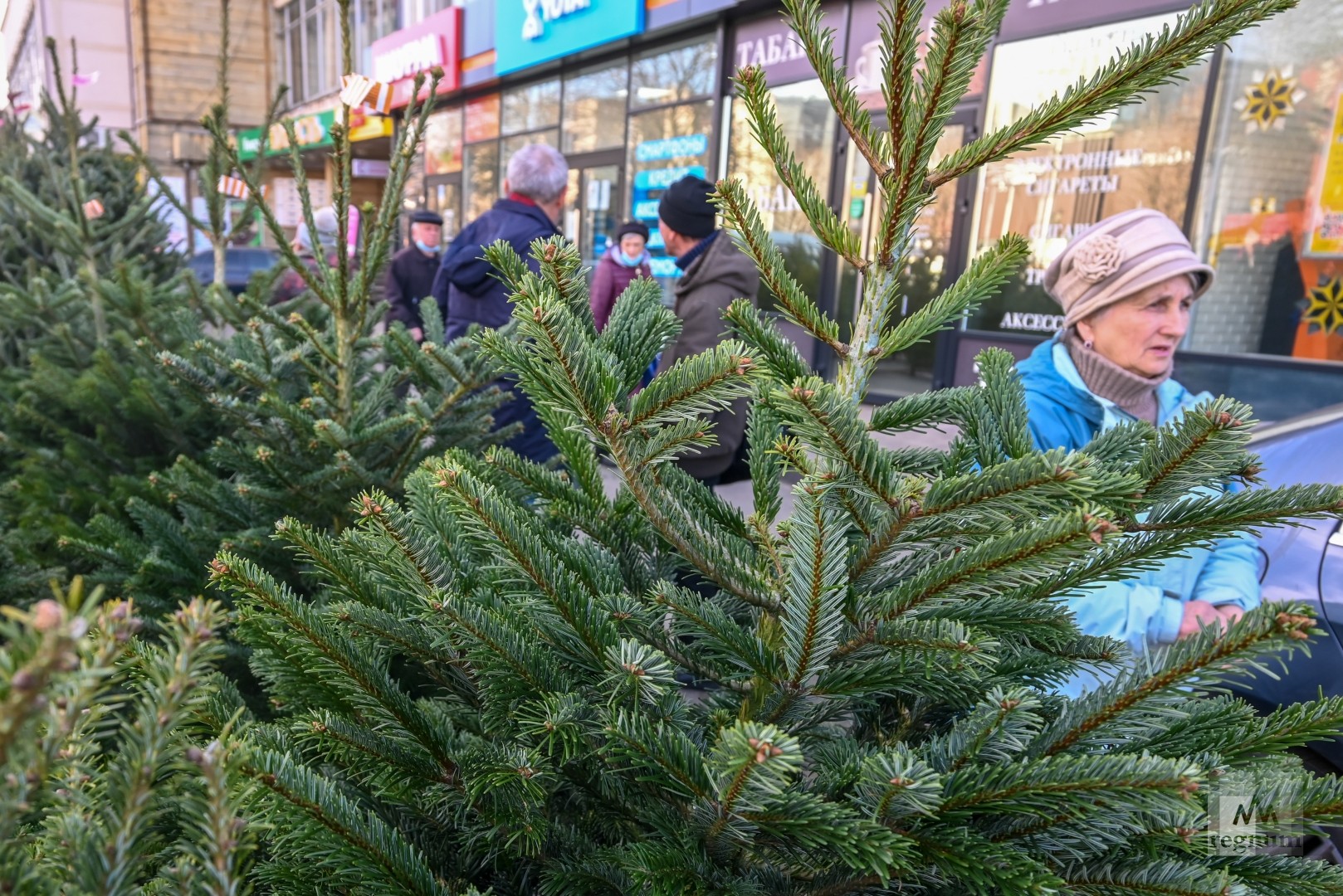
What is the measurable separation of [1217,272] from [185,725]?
7.82m

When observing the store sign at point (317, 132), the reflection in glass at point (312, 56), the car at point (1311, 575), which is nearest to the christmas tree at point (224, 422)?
the car at point (1311, 575)

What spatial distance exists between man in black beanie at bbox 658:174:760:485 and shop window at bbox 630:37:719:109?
7350mm

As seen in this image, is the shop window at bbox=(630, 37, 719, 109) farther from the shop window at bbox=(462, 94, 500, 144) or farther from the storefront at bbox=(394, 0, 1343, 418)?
the shop window at bbox=(462, 94, 500, 144)

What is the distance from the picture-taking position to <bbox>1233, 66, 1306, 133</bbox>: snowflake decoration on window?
644cm

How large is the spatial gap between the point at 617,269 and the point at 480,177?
1110cm

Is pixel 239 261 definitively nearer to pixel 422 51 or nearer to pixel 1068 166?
pixel 422 51

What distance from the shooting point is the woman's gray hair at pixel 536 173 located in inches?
187

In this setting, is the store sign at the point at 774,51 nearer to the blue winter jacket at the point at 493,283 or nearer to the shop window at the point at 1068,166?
the shop window at the point at 1068,166

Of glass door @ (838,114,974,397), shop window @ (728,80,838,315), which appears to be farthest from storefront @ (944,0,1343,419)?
shop window @ (728,80,838,315)

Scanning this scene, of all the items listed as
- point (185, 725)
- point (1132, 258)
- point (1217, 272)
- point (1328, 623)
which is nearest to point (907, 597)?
point (185, 725)

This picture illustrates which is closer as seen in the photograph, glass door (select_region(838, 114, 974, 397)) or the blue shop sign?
glass door (select_region(838, 114, 974, 397))

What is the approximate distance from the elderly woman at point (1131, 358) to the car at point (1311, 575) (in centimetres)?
41

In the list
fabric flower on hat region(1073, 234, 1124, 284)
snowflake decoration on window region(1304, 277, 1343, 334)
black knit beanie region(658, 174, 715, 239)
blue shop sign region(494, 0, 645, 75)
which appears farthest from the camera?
blue shop sign region(494, 0, 645, 75)

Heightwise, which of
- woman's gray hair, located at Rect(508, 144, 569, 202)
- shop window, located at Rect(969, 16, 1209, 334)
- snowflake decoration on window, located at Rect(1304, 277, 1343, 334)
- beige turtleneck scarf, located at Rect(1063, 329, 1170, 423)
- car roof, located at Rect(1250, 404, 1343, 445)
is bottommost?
car roof, located at Rect(1250, 404, 1343, 445)
